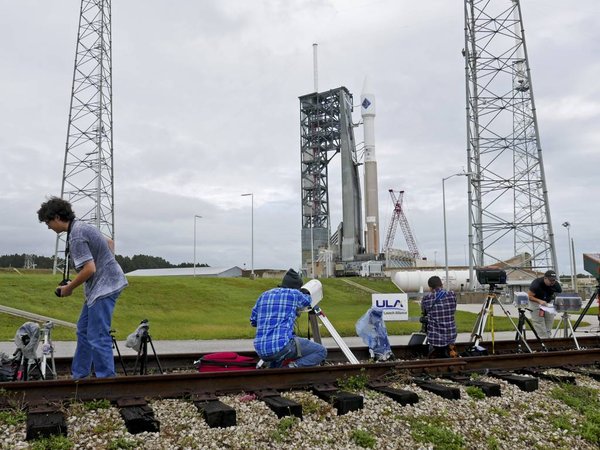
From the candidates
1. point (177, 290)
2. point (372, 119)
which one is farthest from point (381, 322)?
point (372, 119)

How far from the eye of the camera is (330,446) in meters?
4.47

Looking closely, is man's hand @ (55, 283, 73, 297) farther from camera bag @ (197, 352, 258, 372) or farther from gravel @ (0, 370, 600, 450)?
camera bag @ (197, 352, 258, 372)

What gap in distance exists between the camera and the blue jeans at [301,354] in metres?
6.46

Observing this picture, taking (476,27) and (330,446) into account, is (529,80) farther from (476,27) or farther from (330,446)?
(330,446)

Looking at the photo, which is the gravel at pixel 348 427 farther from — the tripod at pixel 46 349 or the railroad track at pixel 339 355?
the railroad track at pixel 339 355

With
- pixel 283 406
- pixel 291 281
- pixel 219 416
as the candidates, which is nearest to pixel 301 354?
pixel 291 281

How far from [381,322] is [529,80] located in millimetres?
40272

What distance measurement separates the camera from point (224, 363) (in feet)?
23.0

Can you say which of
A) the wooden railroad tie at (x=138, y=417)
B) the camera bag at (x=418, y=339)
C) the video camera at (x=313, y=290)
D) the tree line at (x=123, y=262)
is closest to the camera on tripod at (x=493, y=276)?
the camera bag at (x=418, y=339)

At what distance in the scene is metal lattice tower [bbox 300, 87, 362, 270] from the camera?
7325 centimetres

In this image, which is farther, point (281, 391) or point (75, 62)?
point (75, 62)

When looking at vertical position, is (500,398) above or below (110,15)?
below

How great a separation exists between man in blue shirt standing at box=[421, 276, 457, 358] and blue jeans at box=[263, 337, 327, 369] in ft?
7.76

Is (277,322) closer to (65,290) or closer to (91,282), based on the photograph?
(91,282)
